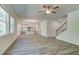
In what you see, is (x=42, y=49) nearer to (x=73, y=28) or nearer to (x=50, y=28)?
(x=73, y=28)

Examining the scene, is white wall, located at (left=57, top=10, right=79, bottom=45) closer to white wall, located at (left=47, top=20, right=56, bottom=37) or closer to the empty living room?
the empty living room

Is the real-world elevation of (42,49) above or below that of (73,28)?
below

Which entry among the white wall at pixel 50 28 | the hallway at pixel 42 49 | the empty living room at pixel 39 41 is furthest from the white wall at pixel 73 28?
the white wall at pixel 50 28

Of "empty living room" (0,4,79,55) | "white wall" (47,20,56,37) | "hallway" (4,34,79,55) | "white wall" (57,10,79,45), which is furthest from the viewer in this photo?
"white wall" (47,20,56,37)

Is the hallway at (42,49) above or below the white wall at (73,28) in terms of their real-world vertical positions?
below

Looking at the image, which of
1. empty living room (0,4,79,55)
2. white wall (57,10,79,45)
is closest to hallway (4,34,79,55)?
empty living room (0,4,79,55)

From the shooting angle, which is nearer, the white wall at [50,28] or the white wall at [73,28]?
the white wall at [73,28]

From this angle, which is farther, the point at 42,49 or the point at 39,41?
the point at 39,41

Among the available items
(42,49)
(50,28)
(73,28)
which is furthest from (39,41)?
(50,28)

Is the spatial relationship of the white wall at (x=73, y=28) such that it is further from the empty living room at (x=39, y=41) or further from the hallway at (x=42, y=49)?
the hallway at (x=42, y=49)
